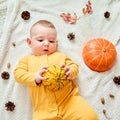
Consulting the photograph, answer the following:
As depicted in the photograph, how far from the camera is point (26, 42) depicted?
1.62 m

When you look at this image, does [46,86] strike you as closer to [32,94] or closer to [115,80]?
[32,94]

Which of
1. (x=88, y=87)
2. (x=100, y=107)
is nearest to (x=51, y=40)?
(x=88, y=87)

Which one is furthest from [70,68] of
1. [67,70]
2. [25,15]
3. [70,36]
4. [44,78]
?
[25,15]

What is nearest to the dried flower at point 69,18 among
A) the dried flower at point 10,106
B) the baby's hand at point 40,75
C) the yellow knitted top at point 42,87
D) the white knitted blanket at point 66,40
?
the white knitted blanket at point 66,40

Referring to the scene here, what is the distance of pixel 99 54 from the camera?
1.56m

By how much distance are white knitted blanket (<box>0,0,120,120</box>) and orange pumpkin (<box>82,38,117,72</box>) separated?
33 millimetres

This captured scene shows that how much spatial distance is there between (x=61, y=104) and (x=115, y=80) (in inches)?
12.3

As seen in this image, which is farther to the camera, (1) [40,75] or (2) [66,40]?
(2) [66,40]

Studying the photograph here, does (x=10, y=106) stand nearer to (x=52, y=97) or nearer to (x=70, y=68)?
(x=52, y=97)

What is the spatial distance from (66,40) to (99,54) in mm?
196

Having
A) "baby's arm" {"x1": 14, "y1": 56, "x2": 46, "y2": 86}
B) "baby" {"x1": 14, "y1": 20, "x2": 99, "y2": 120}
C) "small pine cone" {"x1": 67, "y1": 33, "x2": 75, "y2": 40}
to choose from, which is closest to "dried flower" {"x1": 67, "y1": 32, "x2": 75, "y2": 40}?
"small pine cone" {"x1": 67, "y1": 33, "x2": 75, "y2": 40}

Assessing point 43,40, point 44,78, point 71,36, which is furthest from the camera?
point 71,36

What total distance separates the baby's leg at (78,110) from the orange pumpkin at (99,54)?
20 centimetres

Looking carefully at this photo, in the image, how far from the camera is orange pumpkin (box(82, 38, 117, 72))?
1.57 metres
